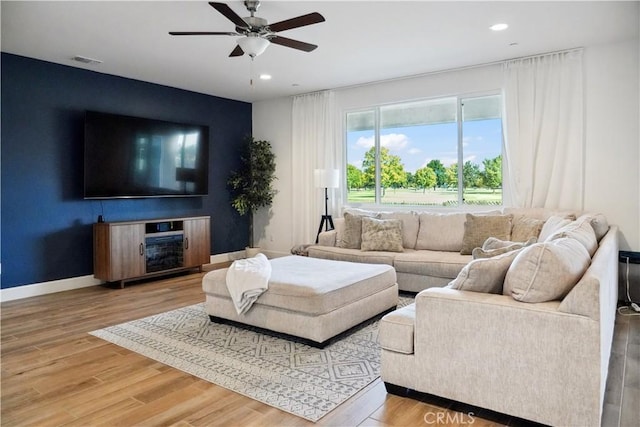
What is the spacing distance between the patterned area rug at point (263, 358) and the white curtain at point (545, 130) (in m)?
2.63

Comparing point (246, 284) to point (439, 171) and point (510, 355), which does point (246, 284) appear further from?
point (439, 171)

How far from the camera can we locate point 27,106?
4770mm

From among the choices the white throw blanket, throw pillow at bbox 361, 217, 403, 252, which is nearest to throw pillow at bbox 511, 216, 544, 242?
throw pillow at bbox 361, 217, 403, 252

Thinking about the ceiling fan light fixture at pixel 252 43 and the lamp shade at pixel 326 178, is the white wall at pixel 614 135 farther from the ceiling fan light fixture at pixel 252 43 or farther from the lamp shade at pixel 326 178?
the ceiling fan light fixture at pixel 252 43

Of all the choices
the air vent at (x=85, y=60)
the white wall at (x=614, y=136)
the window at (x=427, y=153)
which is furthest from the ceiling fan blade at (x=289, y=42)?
the white wall at (x=614, y=136)

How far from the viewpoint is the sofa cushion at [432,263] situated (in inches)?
173

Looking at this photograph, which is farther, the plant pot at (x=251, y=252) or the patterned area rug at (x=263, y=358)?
the plant pot at (x=251, y=252)

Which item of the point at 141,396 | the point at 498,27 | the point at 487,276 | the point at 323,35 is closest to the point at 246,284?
the point at 141,396

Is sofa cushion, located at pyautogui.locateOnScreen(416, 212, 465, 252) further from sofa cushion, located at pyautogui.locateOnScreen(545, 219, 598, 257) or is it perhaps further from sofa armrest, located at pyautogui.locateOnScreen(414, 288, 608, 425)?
sofa armrest, located at pyautogui.locateOnScreen(414, 288, 608, 425)

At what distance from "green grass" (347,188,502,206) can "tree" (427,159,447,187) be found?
0.11 meters

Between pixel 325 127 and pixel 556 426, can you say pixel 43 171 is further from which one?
pixel 556 426

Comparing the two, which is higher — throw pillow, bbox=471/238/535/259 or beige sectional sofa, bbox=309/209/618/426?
throw pillow, bbox=471/238/535/259

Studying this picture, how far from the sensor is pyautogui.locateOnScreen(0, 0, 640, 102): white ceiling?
3.48m

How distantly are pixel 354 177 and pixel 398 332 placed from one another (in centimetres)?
439
